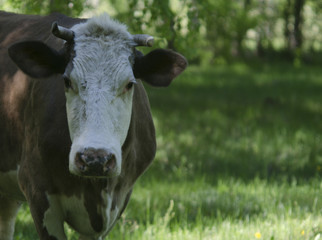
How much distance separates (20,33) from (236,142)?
4.89 metres

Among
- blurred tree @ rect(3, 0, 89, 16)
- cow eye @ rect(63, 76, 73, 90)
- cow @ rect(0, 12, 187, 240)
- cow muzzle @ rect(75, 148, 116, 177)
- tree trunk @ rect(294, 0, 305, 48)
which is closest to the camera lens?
cow muzzle @ rect(75, 148, 116, 177)

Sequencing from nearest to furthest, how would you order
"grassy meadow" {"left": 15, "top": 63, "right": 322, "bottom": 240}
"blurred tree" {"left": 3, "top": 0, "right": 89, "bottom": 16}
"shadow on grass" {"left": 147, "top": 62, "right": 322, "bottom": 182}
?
"grassy meadow" {"left": 15, "top": 63, "right": 322, "bottom": 240}
"blurred tree" {"left": 3, "top": 0, "right": 89, "bottom": 16}
"shadow on grass" {"left": 147, "top": 62, "right": 322, "bottom": 182}

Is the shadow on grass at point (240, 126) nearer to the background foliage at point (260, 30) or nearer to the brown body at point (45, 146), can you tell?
the background foliage at point (260, 30)

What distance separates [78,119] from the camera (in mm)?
3523

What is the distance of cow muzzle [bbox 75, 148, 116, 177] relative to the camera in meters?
3.22

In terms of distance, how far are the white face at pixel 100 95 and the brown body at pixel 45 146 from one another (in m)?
0.30

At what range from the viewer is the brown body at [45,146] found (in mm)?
3857

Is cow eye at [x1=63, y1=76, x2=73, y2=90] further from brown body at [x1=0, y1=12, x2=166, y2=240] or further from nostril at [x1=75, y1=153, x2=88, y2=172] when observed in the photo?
nostril at [x1=75, y1=153, x2=88, y2=172]

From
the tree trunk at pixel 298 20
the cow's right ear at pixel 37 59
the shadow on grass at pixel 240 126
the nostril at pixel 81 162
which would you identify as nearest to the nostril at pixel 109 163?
the nostril at pixel 81 162

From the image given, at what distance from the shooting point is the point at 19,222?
18.3 feet

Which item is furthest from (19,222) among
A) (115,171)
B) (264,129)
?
(264,129)

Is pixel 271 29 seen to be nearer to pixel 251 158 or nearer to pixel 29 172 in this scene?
pixel 251 158

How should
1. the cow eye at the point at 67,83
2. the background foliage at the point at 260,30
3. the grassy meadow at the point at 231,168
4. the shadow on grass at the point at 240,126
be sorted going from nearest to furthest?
1. the cow eye at the point at 67,83
2. the grassy meadow at the point at 231,168
3. the shadow on grass at the point at 240,126
4. the background foliage at the point at 260,30

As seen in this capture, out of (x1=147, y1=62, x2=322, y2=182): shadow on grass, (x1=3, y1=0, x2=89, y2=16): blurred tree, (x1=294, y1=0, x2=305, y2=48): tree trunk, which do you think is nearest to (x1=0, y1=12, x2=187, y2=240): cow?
(x1=3, y1=0, x2=89, y2=16): blurred tree
